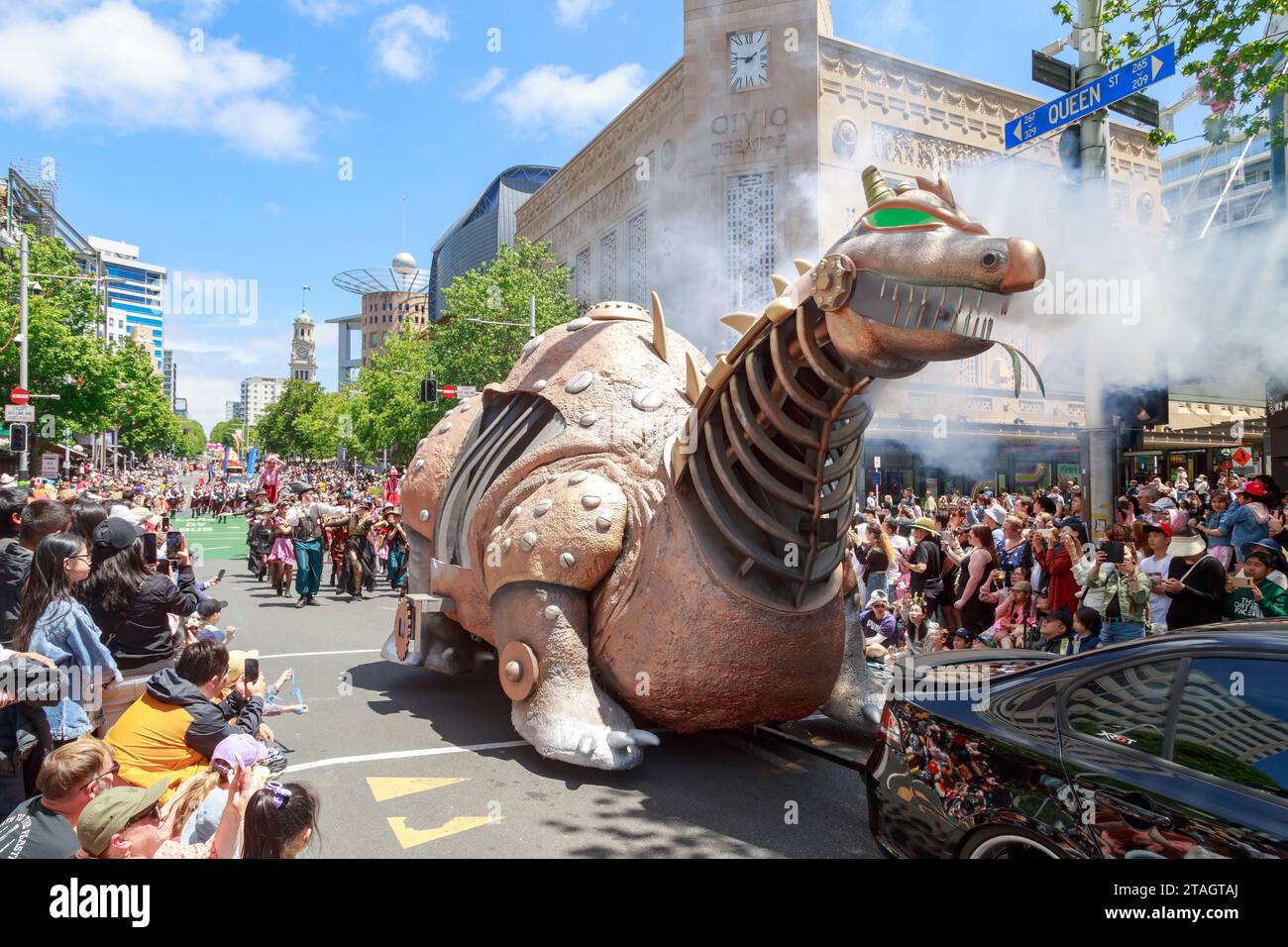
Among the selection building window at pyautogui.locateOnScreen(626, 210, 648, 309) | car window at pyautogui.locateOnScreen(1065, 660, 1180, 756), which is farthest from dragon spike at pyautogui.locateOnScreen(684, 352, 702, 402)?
building window at pyautogui.locateOnScreen(626, 210, 648, 309)

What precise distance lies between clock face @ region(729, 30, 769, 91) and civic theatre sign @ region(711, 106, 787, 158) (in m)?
0.84

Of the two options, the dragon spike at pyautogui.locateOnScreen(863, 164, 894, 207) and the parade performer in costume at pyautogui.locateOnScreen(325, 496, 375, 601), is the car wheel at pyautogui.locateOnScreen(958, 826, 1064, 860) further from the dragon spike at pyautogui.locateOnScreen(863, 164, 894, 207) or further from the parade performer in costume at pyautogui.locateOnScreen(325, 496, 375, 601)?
the parade performer in costume at pyautogui.locateOnScreen(325, 496, 375, 601)

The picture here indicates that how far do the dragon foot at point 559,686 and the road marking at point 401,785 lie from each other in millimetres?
530

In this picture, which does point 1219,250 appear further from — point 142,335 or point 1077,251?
point 142,335

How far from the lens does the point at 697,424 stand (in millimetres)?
4559

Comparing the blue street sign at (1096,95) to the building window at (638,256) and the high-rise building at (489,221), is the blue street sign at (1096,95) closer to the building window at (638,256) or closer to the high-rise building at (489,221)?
the building window at (638,256)

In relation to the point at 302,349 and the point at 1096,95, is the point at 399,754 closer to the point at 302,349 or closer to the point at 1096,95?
the point at 1096,95

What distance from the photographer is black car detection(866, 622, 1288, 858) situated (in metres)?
2.32

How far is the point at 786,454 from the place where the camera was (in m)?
4.28

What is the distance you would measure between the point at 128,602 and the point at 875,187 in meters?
4.42

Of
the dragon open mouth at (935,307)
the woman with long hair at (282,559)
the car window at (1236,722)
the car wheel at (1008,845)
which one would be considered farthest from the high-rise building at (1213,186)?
the car wheel at (1008,845)

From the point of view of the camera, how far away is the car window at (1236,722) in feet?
7.51

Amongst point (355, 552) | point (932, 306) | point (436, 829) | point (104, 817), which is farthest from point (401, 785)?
point (355, 552)
